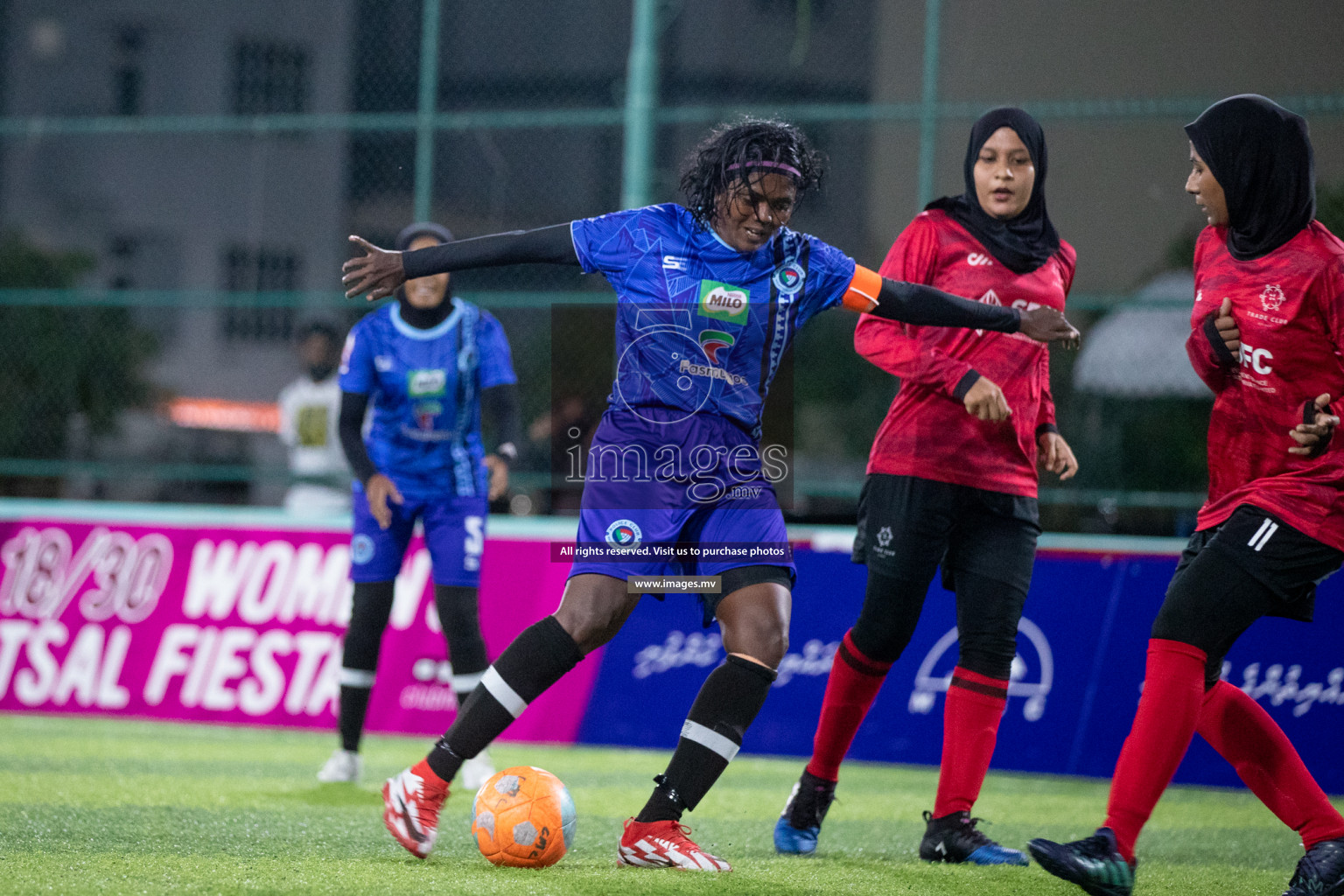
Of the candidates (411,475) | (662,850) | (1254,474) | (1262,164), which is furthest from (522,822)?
(1262,164)

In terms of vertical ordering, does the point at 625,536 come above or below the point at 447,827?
above

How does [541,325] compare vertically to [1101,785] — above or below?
above

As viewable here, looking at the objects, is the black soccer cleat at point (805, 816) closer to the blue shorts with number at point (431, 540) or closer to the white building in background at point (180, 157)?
the blue shorts with number at point (431, 540)

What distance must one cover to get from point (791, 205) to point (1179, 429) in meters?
5.97

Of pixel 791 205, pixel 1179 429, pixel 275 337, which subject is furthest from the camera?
pixel 275 337

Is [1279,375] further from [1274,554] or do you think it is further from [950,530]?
[950,530]

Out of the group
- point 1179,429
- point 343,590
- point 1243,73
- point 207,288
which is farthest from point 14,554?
point 207,288

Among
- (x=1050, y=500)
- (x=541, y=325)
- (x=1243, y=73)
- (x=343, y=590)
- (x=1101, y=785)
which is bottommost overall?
(x=1101, y=785)

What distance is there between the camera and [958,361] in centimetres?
461

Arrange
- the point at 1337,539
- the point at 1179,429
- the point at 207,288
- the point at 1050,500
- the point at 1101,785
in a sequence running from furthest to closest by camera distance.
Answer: the point at 207,288, the point at 1179,429, the point at 1050,500, the point at 1101,785, the point at 1337,539

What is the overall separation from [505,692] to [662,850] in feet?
2.00

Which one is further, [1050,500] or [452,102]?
[452,102]

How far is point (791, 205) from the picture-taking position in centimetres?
415

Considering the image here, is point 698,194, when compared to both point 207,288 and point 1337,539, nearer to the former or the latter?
point 1337,539
